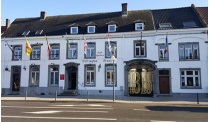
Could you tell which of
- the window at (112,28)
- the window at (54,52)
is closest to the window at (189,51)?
the window at (112,28)

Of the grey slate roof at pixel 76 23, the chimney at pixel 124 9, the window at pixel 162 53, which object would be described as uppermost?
the chimney at pixel 124 9

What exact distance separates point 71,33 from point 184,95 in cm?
1406

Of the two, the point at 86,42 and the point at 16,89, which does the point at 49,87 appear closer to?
the point at 16,89

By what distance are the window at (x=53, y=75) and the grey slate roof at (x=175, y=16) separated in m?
12.1

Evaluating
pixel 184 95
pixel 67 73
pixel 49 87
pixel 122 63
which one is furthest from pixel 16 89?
pixel 184 95

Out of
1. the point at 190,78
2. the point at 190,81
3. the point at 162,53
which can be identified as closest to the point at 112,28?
the point at 162,53

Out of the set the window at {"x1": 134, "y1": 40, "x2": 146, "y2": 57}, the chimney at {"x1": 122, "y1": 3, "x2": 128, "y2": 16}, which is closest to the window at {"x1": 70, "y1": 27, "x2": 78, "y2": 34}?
the chimney at {"x1": 122, "y1": 3, "x2": 128, "y2": 16}

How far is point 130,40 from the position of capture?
984 inches

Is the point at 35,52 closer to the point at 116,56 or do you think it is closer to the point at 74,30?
the point at 74,30

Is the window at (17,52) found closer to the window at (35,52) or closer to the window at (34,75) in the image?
the window at (35,52)

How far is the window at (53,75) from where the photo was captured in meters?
26.2

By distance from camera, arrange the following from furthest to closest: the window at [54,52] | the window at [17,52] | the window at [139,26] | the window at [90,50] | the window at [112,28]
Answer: the window at [17,52] < the window at [54,52] < the window at [112,28] < the window at [90,50] < the window at [139,26]

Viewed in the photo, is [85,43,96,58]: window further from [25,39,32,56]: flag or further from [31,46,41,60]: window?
[25,39,32,56]: flag

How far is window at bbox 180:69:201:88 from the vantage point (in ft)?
76.1
